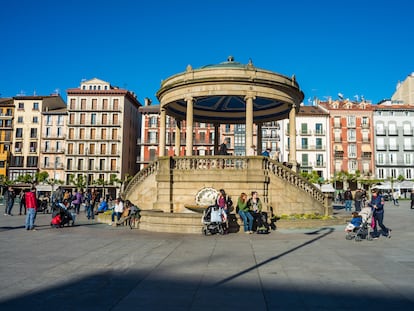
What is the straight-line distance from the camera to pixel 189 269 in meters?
8.39

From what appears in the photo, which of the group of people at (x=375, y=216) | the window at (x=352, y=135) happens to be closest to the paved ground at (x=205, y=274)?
the group of people at (x=375, y=216)

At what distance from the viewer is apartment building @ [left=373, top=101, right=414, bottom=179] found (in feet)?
243

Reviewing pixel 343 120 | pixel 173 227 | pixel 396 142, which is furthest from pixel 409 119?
pixel 173 227

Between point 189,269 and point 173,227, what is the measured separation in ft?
22.6

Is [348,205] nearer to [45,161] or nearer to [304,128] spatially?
[304,128]

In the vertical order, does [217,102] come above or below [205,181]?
above

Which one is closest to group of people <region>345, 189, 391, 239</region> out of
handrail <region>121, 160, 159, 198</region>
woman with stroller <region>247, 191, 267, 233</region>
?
woman with stroller <region>247, 191, 267, 233</region>

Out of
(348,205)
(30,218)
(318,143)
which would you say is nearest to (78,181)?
(318,143)

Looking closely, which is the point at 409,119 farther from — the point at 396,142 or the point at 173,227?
the point at 173,227

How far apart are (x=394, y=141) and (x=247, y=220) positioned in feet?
231

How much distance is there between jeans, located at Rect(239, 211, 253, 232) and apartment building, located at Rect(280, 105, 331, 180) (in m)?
60.6

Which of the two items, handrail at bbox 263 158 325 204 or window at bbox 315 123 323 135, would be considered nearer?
handrail at bbox 263 158 325 204

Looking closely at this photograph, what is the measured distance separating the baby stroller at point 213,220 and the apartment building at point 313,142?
6134cm

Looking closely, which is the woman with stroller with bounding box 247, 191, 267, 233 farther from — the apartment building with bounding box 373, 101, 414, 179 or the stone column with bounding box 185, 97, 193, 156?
the apartment building with bounding box 373, 101, 414, 179
